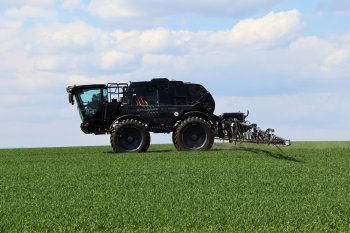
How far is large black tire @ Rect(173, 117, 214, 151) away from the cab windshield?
3237mm

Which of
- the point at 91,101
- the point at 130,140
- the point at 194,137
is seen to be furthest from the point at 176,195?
the point at 91,101

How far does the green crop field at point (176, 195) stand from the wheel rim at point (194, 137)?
12.8 ft

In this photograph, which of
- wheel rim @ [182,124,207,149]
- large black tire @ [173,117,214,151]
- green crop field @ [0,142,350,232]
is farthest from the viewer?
wheel rim @ [182,124,207,149]

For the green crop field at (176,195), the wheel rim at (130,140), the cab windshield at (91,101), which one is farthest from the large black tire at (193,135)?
the green crop field at (176,195)

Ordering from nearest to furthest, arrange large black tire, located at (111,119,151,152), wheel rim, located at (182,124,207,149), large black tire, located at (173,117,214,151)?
1. large black tire, located at (111,119,151,152)
2. large black tire, located at (173,117,214,151)
3. wheel rim, located at (182,124,207,149)

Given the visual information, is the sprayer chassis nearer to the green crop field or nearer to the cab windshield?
the cab windshield

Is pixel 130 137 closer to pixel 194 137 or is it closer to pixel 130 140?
pixel 130 140

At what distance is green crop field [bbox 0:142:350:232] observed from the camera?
8.65 m

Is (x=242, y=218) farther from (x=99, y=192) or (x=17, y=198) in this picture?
(x=17, y=198)

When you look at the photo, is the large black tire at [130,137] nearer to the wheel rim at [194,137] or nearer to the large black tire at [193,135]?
the large black tire at [193,135]

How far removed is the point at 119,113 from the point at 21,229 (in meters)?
15.0

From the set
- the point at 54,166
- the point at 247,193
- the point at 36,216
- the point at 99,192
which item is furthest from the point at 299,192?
the point at 54,166

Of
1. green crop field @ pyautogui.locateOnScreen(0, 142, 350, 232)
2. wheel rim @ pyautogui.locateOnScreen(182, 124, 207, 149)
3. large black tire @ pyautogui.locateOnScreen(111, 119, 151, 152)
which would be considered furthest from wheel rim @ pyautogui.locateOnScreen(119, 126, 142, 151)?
green crop field @ pyautogui.locateOnScreen(0, 142, 350, 232)

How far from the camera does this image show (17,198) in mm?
11477
